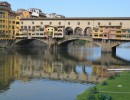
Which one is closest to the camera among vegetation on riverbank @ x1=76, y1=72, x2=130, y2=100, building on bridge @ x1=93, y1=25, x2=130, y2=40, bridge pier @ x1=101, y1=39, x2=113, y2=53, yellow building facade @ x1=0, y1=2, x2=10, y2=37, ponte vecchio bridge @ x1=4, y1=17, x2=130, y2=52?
vegetation on riverbank @ x1=76, y1=72, x2=130, y2=100

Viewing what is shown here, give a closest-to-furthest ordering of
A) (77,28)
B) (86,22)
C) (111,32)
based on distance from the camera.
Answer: (111,32) < (86,22) < (77,28)

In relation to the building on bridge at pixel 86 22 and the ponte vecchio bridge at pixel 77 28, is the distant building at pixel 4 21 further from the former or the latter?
the building on bridge at pixel 86 22

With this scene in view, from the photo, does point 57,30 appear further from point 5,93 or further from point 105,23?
point 5,93

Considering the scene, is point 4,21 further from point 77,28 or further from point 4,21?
point 77,28

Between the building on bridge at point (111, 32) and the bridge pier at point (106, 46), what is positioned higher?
the building on bridge at point (111, 32)

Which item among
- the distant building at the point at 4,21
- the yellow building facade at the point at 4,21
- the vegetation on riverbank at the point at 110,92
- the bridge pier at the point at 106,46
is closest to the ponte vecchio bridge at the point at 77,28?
the bridge pier at the point at 106,46

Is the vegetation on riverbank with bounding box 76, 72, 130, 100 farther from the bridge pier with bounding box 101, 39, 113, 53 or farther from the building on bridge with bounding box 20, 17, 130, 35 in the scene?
the building on bridge with bounding box 20, 17, 130, 35

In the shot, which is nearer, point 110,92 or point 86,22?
point 110,92

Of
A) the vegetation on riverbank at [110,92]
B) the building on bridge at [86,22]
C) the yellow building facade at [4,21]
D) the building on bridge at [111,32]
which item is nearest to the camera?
the vegetation on riverbank at [110,92]

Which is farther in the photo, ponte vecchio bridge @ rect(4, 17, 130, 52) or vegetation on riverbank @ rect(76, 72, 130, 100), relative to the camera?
ponte vecchio bridge @ rect(4, 17, 130, 52)

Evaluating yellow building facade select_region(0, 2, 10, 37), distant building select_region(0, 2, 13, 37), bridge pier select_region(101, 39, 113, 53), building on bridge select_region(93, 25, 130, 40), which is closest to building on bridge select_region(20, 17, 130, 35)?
building on bridge select_region(93, 25, 130, 40)

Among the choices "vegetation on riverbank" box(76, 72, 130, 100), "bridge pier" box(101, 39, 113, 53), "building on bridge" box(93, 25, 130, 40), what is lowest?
"vegetation on riverbank" box(76, 72, 130, 100)

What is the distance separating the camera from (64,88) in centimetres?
2911

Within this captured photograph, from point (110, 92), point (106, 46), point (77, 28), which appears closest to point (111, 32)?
point (106, 46)
